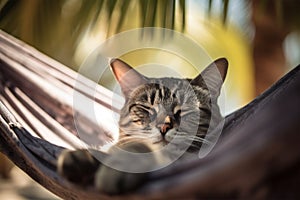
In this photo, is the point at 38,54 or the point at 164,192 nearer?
the point at 164,192

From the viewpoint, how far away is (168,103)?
1.01 meters

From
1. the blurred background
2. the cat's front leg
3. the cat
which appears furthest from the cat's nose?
the blurred background

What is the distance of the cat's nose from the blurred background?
77cm

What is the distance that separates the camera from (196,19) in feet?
7.87

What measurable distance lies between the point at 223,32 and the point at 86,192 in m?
1.70

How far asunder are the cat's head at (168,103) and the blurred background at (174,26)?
64 centimetres

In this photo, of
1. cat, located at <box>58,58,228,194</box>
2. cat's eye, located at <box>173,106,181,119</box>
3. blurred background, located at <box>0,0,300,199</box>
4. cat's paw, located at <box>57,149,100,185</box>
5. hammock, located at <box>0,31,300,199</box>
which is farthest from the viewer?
blurred background, located at <box>0,0,300,199</box>

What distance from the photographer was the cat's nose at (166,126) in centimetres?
93

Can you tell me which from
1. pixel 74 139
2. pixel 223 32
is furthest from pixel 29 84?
pixel 223 32

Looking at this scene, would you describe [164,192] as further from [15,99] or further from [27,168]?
[15,99]

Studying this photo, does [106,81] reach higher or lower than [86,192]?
higher

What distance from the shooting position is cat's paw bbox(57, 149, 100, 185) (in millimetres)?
573

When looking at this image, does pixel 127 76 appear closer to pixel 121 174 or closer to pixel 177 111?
pixel 177 111

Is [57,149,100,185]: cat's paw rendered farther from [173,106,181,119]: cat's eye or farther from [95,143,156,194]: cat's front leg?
[173,106,181,119]: cat's eye
